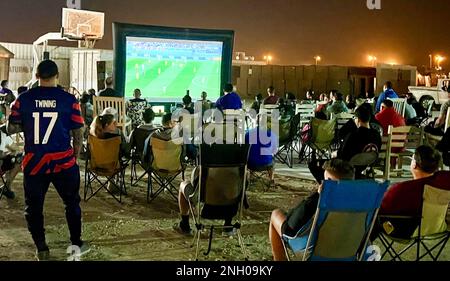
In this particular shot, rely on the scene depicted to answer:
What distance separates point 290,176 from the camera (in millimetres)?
8227

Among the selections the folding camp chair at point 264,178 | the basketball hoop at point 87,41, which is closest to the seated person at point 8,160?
the folding camp chair at point 264,178

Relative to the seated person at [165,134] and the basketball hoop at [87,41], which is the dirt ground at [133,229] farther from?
the basketball hoop at [87,41]

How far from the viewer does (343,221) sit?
3.42m

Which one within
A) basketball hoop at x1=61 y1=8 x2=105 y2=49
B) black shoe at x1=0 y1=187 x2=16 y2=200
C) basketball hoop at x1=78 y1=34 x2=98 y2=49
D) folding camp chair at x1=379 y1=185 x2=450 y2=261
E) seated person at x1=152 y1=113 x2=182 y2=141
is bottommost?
black shoe at x1=0 y1=187 x2=16 y2=200

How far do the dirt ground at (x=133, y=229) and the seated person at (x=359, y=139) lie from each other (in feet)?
2.92

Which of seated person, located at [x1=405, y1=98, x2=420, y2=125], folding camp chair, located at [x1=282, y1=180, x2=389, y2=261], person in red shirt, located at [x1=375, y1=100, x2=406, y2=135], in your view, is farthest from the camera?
seated person, located at [x1=405, y1=98, x2=420, y2=125]

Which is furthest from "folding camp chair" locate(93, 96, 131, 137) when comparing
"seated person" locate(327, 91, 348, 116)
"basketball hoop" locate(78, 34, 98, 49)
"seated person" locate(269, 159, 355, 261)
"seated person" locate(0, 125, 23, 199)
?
"basketball hoop" locate(78, 34, 98, 49)

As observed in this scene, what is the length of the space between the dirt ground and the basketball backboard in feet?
68.3

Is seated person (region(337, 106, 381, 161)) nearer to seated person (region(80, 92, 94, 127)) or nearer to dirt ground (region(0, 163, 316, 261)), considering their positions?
dirt ground (region(0, 163, 316, 261))

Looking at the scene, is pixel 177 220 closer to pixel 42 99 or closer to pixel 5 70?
pixel 42 99

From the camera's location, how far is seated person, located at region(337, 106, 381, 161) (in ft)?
20.8

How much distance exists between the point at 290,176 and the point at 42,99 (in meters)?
4.71

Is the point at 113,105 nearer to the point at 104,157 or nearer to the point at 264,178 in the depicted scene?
the point at 264,178

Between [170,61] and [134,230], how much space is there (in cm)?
625
